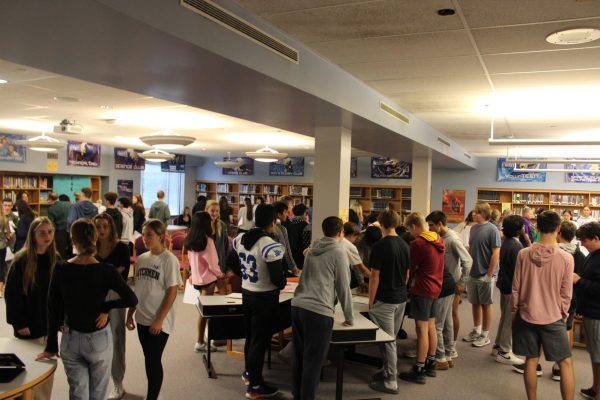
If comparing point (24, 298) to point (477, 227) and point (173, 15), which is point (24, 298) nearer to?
point (173, 15)

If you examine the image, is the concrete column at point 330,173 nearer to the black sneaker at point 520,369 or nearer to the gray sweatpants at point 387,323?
the gray sweatpants at point 387,323

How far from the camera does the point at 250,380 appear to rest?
12.8 feet

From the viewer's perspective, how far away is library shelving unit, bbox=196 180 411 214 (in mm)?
14555

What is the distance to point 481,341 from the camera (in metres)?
5.56

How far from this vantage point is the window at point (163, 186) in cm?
1673

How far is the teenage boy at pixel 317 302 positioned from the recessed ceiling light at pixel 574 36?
2.12m

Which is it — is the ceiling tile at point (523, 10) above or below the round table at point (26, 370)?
above

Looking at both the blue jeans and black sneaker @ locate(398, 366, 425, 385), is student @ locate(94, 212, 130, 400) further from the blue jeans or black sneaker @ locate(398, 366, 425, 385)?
black sneaker @ locate(398, 366, 425, 385)

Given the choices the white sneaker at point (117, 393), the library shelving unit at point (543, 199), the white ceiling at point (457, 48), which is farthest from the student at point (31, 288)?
the library shelving unit at point (543, 199)

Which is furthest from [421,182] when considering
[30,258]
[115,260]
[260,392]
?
[30,258]

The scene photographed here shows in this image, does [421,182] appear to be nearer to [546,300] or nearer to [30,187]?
[546,300]

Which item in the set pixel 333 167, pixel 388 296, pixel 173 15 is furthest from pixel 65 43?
pixel 333 167

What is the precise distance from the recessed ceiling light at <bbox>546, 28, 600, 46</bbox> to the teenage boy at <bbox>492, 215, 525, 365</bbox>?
2.14m

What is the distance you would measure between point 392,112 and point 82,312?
4.33 m
